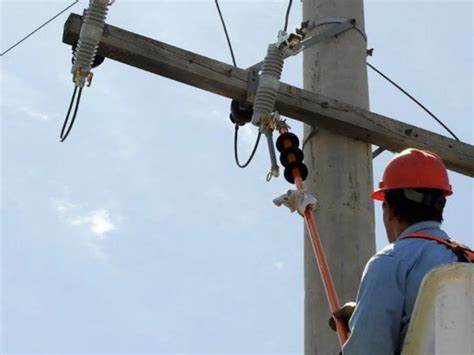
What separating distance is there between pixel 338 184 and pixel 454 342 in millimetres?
2975

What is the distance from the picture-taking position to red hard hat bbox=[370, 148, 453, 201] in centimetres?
328

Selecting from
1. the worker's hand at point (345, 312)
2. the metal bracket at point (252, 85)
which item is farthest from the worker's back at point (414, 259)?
the metal bracket at point (252, 85)

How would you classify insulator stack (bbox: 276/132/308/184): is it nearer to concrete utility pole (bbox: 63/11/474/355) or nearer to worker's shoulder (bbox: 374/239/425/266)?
concrete utility pole (bbox: 63/11/474/355)

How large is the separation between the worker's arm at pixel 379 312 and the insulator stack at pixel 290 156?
1.89 meters

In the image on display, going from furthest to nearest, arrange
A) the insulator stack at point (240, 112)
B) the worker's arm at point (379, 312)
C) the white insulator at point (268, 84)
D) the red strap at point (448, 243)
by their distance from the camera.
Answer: the insulator stack at point (240, 112) → the white insulator at point (268, 84) → the red strap at point (448, 243) → the worker's arm at point (379, 312)

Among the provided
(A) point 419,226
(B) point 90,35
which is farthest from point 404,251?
(B) point 90,35

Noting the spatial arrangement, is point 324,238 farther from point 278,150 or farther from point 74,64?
point 74,64

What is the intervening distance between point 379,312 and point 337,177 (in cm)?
236

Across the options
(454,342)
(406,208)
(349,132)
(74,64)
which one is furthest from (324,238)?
(454,342)

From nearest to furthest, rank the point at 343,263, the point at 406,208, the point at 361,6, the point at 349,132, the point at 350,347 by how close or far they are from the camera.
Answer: the point at 350,347
the point at 406,208
the point at 343,263
the point at 349,132
the point at 361,6

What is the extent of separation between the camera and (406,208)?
3.22m

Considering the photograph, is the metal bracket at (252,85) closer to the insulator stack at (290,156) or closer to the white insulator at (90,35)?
the insulator stack at (290,156)

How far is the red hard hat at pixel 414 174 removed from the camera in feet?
10.7

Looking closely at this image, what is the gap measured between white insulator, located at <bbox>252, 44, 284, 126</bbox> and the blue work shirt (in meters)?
2.20
